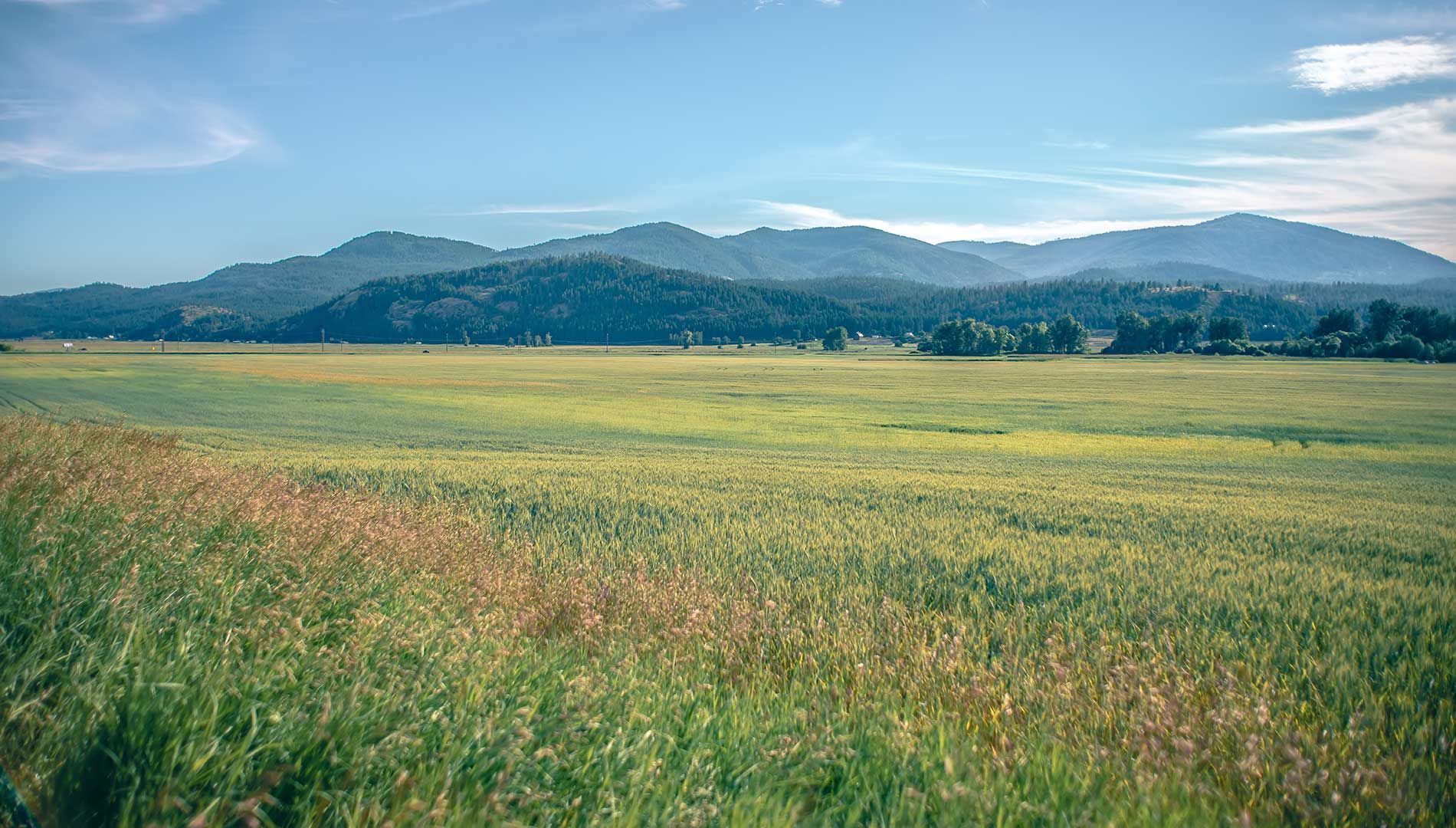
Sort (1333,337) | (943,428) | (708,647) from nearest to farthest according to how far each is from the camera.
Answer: (708,647)
(943,428)
(1333,337)

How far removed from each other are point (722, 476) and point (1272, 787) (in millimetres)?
13790

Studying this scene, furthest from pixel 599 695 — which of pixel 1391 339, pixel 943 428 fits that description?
pixel 1391 339

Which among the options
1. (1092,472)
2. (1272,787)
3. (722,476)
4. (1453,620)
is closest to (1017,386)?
(1092,472)

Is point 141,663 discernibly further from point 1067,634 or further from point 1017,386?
point 1017,386

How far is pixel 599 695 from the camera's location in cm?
472

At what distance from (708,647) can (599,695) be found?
1.97m

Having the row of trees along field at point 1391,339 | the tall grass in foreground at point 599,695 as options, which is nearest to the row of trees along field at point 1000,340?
the row of trees along field at point 1391,339

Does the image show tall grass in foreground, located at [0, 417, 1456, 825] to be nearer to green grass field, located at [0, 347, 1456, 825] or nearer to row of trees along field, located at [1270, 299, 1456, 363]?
green grass field, located at [0, 347, 1456, 825]

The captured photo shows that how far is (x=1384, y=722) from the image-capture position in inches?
222

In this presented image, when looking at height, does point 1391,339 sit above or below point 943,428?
above

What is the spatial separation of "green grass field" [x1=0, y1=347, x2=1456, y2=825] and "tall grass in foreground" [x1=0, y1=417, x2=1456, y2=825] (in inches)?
1.2

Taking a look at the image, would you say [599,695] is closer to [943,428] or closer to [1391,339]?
[943,428]

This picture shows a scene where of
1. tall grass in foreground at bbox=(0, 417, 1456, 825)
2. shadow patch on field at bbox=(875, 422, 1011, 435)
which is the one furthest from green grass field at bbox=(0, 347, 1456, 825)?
shadow patch on field at bbox=(875, 422, 1011, 435)

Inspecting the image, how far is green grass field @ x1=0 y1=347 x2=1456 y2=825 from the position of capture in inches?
140
